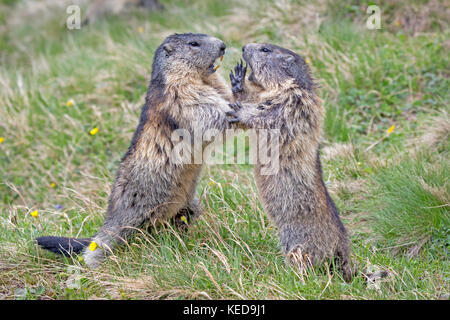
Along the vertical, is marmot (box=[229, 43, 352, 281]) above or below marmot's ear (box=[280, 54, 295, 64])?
below

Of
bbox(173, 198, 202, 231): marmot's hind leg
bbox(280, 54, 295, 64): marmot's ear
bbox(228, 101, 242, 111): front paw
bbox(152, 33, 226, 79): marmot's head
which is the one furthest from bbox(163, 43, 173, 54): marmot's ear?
bbox(173, 198, 202, 231): marmot's hind leg

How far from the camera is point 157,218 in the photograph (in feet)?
18.7

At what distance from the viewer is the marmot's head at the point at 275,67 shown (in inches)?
222

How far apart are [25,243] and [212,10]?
24.9 ft

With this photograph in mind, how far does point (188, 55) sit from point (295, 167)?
1674mm

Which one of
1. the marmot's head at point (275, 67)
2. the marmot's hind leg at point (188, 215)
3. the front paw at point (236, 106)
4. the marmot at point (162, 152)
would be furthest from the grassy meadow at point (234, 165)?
the front paw at point (236, 106)

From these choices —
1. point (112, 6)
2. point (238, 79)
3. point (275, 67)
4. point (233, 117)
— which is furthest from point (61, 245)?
point (112, 6)

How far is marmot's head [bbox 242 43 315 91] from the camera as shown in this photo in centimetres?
564

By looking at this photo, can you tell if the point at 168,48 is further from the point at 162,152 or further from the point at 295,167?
the point at 295,167

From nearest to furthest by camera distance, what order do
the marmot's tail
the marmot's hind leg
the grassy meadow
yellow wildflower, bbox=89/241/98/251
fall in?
1. the grassy meadow
2. yellow wildflower, bbox=89/241/98/251
3. the marmot's tail
4. the marmot's hind leg

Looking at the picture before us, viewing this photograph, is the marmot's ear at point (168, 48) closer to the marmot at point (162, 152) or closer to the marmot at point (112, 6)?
the marmot at point (162, 152)

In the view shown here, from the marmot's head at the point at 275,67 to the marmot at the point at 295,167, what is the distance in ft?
0.03

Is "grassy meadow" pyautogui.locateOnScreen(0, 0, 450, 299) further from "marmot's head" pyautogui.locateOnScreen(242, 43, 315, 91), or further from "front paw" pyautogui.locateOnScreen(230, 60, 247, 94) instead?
"front paw" pyautogui.locateOnScreen(230, 60, 247, 94)

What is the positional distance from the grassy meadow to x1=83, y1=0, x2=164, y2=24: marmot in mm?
236
